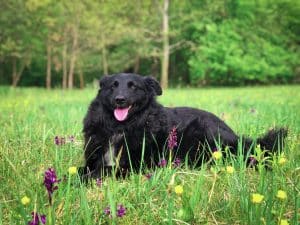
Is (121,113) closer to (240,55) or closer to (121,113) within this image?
(121,113)

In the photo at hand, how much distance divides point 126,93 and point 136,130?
36 centimetres

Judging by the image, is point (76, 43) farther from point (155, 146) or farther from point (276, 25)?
point (155, 146)

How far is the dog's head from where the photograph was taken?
3.81 m

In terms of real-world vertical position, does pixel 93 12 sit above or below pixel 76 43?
above

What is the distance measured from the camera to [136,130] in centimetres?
382

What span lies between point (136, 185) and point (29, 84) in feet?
123

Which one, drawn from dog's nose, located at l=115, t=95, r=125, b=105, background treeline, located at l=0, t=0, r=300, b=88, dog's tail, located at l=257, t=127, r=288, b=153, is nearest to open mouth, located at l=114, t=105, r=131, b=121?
dog's nose, located at l=115, t=95, r=125, b=105

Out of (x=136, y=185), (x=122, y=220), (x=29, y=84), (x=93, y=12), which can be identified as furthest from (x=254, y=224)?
→ (x=29, y=84)

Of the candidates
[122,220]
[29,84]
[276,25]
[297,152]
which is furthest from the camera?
[29,84]

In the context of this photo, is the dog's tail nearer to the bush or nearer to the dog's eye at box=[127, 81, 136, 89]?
the dog's eye at box=[127, 81, 136, 89]

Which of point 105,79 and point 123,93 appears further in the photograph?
point 105,79

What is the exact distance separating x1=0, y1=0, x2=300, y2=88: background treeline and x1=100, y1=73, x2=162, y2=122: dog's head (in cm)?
2095

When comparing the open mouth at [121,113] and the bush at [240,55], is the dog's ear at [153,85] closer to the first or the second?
the open mouth at [121,113]

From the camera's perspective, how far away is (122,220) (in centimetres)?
215
